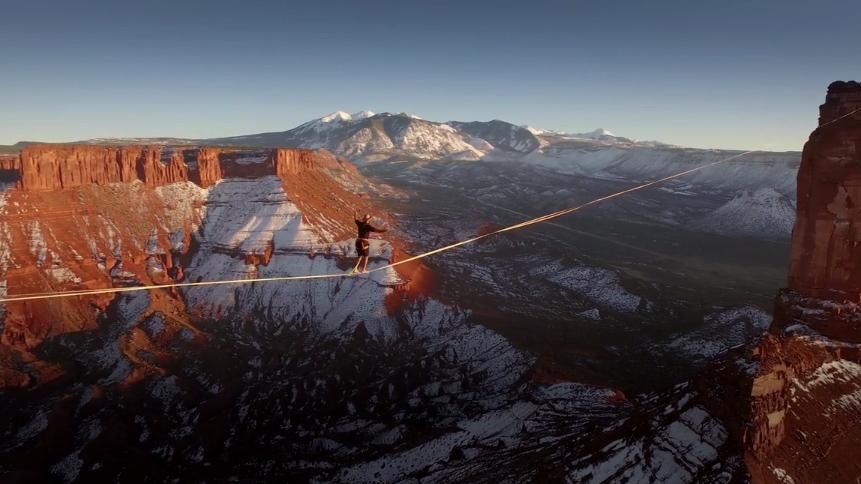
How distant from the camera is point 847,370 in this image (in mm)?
28312

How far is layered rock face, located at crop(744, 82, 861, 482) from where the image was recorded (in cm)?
2495

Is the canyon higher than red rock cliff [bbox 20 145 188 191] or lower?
lower

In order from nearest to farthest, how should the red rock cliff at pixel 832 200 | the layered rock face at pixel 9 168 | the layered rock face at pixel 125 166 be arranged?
the red rock cliff at pixel 832 200 → the layered rock face at pixel 125 166 → the layered rock face at pixel 9 168

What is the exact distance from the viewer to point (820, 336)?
29.4m

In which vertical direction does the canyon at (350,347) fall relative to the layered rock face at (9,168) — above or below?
below

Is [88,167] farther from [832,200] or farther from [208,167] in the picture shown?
[832,200]

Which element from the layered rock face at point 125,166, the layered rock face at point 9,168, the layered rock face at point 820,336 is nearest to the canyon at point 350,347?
the layered rock face at point 820,336

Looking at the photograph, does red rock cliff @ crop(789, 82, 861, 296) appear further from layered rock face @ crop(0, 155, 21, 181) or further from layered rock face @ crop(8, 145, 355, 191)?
layered rock face @ crop(0, 155, 21, 181)

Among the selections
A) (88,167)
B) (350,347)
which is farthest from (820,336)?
(88,167)

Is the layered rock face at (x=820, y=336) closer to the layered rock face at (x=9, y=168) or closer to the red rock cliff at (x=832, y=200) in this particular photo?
the red rock cliff at (x=832, y=200)

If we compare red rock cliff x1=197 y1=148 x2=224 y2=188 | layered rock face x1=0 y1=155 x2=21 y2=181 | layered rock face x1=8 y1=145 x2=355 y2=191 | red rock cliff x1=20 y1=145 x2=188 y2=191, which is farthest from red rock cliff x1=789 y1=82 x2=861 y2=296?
layered rock face x1=0 y1=155 x2=21 y2=181

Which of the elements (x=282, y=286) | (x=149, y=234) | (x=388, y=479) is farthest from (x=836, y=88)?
(x=149, y=234)

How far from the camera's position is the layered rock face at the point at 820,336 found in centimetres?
2495

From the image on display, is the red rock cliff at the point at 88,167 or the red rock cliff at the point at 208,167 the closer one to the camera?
the red rock cliff at the point at 88,167
